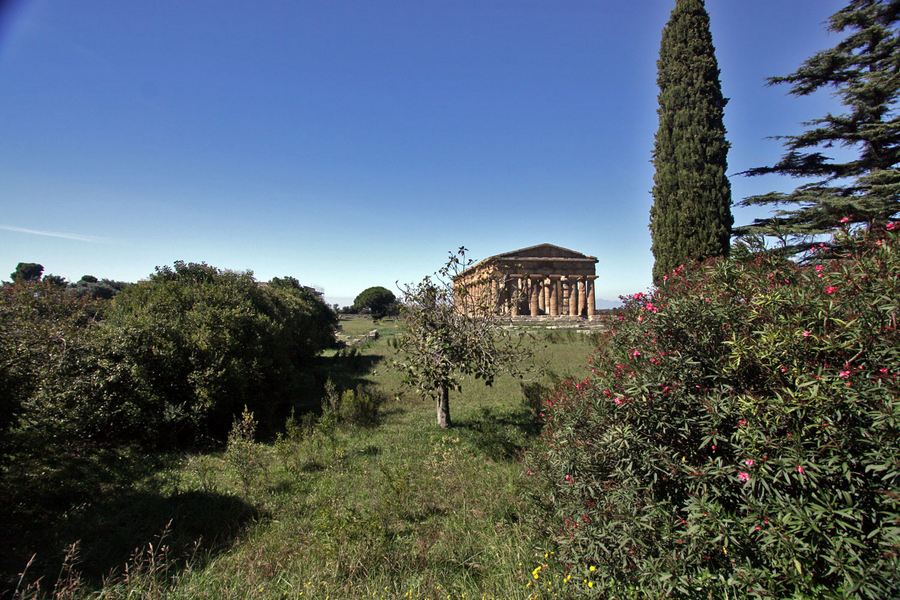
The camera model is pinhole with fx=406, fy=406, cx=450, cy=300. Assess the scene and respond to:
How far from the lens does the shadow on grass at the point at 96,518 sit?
4988 mm

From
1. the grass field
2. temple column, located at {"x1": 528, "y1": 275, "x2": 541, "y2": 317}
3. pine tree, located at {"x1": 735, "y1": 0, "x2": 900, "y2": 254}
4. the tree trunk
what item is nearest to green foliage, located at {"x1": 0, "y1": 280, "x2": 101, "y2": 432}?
the grass field

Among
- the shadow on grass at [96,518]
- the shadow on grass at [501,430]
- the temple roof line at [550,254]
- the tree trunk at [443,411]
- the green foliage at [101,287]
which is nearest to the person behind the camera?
the shadow on grass at [96,518]

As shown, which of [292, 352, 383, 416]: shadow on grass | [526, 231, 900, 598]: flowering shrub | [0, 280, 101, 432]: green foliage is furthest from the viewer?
[292, 352, 383, 416]: shadow on grass

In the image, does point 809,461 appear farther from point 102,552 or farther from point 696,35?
point 696,35

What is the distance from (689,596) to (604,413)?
138 cm

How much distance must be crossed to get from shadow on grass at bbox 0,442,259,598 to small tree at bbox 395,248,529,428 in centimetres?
406

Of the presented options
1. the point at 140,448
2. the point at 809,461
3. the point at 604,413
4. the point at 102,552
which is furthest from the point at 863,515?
the point at 140,448

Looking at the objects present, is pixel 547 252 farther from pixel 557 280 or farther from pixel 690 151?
pixel 690 151

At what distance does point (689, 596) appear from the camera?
2.93 meters

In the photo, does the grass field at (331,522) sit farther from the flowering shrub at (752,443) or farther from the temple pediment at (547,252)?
the temple pediment at (547,252)

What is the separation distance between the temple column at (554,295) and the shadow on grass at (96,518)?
38.9 m

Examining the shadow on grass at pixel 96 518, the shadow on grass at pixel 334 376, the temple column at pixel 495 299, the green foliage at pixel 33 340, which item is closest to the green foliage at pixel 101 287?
the shadow on grass at pixel 334 376

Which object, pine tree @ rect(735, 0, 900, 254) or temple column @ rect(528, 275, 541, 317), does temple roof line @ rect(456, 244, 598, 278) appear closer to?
temple column @ rect(528, 275, 541, 317)

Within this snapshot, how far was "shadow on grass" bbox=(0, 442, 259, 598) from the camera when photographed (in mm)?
4988
